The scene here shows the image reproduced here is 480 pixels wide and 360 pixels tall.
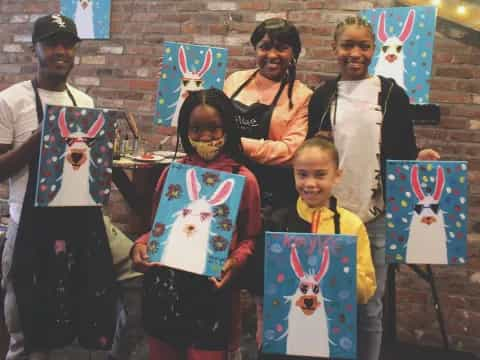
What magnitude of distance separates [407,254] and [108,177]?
1070 millimetres

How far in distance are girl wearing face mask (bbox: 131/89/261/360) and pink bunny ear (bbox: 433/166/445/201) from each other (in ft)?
2.18

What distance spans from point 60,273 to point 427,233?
1295mm

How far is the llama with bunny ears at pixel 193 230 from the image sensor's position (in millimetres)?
1357

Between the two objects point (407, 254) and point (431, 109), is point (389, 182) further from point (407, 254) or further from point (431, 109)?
point (431, 109)

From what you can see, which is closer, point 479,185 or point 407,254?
point 407,254

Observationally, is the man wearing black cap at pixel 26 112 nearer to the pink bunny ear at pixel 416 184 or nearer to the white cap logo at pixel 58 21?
the white cap logo at pixel 58 21

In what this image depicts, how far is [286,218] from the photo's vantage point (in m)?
1.54

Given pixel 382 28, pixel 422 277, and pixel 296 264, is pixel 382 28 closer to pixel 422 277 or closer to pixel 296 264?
pixel 422 277

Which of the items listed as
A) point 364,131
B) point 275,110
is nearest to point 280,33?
point 275,110

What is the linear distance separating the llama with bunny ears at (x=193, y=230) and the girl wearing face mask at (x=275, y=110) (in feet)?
1.13

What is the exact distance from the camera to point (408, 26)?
201 cm

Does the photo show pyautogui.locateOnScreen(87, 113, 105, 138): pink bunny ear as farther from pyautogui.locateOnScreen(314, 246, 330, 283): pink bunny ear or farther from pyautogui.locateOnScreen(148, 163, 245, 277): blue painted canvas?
pyautogui.locateOnScreen(314, 246, 330, 283): pink bunny ear

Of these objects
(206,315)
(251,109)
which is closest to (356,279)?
(206,315)

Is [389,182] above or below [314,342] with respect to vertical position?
above
